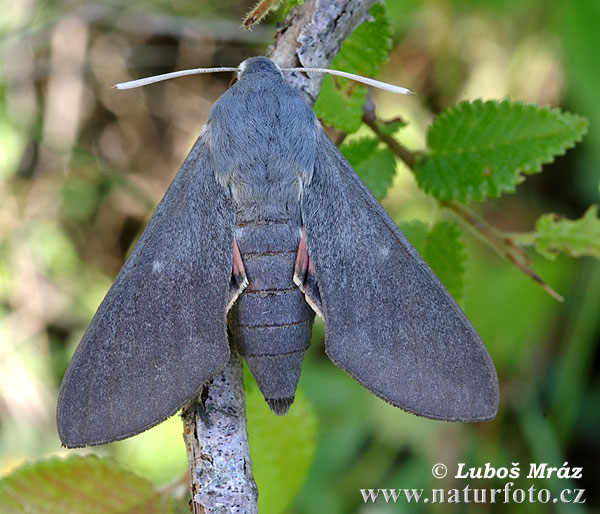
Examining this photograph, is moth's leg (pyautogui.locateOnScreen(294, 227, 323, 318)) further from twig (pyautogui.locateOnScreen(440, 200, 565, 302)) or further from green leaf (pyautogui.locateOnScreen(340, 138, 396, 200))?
twig (pyautogui.locateOnScreen(440, 200, 565, 302))

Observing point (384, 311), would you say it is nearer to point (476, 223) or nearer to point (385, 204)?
point (476, 223)

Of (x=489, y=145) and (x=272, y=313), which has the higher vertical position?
(x=489, y=145)

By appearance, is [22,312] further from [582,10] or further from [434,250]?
[582,10]

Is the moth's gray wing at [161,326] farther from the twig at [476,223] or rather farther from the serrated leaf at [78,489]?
the twig at [476,223]

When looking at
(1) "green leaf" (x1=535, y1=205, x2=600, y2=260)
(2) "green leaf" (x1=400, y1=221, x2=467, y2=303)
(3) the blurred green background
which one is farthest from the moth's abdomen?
(3) the blurred green background

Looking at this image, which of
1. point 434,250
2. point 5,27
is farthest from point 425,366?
point 5,27

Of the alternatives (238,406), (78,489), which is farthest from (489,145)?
(78,489)
